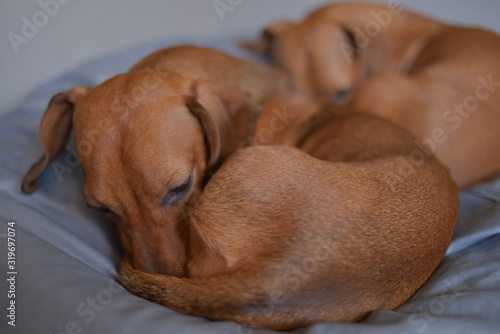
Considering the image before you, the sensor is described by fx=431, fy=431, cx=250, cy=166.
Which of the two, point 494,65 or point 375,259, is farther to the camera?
point 494,65

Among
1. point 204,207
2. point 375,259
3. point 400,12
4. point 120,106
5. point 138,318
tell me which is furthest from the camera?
point 400,12

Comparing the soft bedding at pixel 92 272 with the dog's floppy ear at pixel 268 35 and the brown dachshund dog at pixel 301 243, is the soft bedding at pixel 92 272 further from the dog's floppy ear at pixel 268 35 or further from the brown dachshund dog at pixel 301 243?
the dog's floppy ear at pixel 268 35

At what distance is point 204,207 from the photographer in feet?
4.72

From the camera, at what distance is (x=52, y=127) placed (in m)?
1.84

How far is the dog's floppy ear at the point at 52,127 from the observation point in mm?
1819

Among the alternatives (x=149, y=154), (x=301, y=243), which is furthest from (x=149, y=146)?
(x=301, y=243)

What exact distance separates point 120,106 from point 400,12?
2.94m

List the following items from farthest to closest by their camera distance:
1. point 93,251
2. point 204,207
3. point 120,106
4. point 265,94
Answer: point 265,94 < point 93,251 < point 120,106 < point 204,207

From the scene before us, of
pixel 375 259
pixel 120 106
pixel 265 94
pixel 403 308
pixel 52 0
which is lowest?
pixel 403 308

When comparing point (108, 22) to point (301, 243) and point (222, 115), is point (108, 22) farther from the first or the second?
point (301, 243)

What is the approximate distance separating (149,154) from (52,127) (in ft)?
1.93

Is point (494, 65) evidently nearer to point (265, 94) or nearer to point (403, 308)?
point (265, 94)

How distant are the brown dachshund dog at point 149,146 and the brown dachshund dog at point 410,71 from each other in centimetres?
92

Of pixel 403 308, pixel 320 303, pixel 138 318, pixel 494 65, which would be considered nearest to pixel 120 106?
pixel 138 318
